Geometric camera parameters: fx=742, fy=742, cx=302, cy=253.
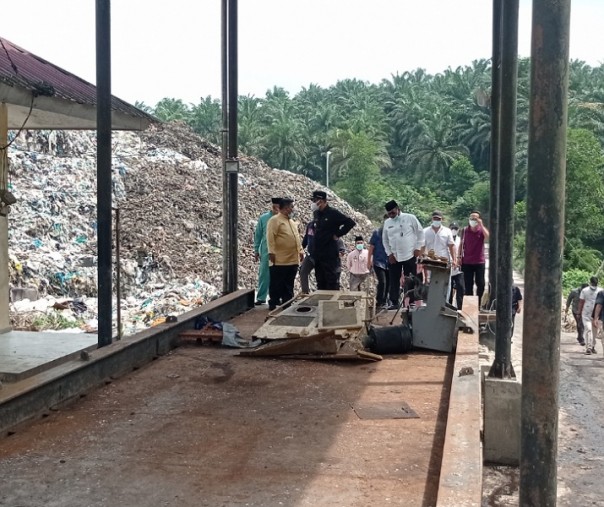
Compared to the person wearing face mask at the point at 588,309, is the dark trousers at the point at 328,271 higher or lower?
higher

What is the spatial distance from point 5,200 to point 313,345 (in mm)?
3643

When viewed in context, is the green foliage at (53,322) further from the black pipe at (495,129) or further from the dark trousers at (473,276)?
the black pipe at (495,129)

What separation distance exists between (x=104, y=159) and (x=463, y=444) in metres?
4.02

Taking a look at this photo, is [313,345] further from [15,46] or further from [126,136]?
[126,136]

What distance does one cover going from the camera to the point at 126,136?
32219mm

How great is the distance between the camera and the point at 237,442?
455cm

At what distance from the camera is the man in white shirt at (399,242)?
386 inches

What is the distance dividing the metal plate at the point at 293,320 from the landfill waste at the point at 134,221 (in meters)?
6.91

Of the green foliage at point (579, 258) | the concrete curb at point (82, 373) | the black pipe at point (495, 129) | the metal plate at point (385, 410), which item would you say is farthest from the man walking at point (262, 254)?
the green foliage at point (579, 258)

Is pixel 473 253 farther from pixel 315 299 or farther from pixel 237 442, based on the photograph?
pixel 237 442

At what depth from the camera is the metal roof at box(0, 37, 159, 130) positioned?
6.25 metres

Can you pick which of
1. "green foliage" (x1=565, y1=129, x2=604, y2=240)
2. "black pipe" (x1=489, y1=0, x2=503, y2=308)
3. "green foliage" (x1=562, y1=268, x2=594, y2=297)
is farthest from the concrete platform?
"green foliage" (x1=565, y1=129, x2=604, y2=240)

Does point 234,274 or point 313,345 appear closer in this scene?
point 313,345

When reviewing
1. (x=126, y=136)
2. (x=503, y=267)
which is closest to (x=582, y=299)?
(x=503, y=267)
